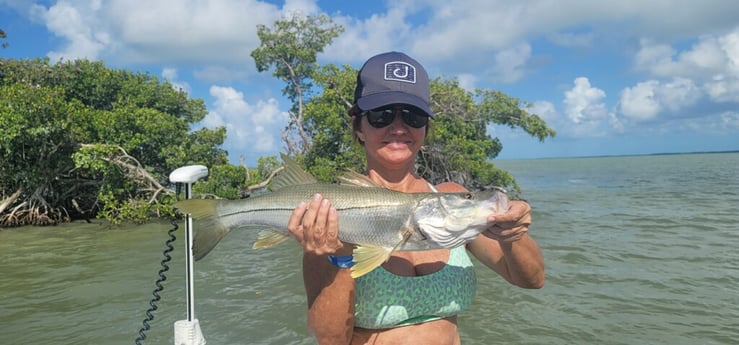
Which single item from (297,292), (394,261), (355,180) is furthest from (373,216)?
(297,292)

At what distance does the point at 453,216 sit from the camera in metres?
2.25

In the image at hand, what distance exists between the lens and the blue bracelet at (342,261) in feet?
7.28

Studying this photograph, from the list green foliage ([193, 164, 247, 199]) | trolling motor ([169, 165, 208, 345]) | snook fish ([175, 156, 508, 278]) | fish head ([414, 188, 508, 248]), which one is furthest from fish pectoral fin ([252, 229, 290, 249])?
green foliage ([193, 164, 247, 199])

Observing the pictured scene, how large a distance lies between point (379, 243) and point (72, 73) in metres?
25.5

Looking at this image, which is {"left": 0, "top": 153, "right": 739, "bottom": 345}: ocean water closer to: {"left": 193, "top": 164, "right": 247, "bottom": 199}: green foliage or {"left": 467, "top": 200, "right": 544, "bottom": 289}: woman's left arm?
{"left": 193, "top": 164, "right": 247, "bottom": 199}: green foliage

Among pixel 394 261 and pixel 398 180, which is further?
pixel 398 180

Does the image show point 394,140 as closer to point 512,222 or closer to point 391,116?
point 391,116

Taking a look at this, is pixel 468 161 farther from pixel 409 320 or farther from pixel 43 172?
pixel 409 320

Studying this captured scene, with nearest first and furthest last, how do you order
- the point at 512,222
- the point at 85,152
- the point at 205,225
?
the point at 512,222, the point at 205,225, the point at 85,152

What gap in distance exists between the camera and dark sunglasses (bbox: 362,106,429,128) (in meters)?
2.46

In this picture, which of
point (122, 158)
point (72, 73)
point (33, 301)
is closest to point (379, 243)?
point (33, 301)

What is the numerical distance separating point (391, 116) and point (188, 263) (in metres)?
1.62

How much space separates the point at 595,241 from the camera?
45.9 ft

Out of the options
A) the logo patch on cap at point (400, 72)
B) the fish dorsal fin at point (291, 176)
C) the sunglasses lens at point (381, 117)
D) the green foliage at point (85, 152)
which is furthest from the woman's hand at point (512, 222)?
the green foliage at point (85, 152)
